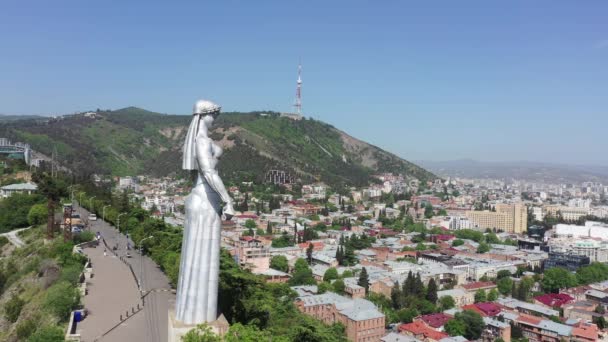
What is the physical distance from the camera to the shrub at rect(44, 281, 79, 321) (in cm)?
1623

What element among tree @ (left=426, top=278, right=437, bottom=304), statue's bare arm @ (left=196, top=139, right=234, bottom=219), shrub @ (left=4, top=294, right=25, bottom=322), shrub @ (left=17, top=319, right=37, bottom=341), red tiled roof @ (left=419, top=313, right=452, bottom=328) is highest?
statue's bare arm @ (left=196, top=139, right=234, bottom=219)

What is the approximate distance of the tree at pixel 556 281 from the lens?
47.1 metres

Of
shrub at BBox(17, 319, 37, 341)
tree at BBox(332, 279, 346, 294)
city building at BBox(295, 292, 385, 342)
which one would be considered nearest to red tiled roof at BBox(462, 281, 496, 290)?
tree at BBox(332, 279, 346, 294)

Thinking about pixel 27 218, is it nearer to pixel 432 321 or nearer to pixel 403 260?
pixel 432 321

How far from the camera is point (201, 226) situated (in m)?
10.6

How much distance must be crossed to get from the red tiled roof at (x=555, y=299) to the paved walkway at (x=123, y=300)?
98.8 feet

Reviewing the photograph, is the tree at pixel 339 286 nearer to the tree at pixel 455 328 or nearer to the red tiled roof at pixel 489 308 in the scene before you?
the tree at pixel 455 328

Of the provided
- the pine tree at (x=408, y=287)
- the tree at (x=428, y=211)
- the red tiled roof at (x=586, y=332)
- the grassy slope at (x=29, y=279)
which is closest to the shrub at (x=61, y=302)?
the grassy slope at (x=29, y=279)

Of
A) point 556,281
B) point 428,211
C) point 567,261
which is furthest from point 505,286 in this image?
point 428,211

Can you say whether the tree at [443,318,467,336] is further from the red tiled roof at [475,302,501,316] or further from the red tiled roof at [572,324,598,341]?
the red tiled roof at [572,324,598,341]

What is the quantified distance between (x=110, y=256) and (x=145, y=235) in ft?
10.3

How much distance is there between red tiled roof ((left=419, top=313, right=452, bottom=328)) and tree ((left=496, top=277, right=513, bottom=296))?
43.4 ft

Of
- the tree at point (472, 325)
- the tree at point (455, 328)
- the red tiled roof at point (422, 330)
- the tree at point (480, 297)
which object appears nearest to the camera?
the red tiled roof at point (422, 330)

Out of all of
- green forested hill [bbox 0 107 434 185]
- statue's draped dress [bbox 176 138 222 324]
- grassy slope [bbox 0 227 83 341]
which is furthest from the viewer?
green forested hill [bbox 0 107 434 185]
